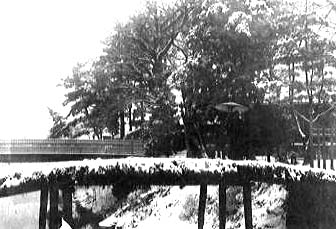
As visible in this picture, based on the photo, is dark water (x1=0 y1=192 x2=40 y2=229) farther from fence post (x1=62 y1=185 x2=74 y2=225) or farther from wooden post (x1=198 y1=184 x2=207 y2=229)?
fence post (x1=62 y1=185 x2=74 y2=225)

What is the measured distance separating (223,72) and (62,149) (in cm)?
1405

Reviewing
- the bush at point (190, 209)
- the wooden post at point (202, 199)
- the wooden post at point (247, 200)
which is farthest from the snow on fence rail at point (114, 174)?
the bush at point (190, 209)

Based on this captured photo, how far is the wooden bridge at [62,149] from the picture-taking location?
3828 cm

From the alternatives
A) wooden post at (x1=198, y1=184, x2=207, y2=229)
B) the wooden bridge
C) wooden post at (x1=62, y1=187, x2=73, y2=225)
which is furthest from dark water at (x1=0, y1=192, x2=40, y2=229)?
wooden post at (x1=62, y1=187, x2=73, y2=225)

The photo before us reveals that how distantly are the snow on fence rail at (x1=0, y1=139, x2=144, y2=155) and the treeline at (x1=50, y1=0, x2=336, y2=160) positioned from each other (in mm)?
3959

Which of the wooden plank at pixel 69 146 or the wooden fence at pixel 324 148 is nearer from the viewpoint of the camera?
the wooden fence at pixel 324 148

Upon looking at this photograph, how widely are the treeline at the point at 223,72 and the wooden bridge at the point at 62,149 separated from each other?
3.98 metres

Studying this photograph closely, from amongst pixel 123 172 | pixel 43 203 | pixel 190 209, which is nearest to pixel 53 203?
pixel 43 203

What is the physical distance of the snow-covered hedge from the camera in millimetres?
13383

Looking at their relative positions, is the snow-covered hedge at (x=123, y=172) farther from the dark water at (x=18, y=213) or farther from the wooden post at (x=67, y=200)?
the dark water at (x=18, y=213)

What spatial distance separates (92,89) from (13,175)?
23.4 meters

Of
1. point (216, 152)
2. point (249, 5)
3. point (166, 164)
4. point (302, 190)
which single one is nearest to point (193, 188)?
point (216, 152)

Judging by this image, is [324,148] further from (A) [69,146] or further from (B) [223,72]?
(A) [69,146]

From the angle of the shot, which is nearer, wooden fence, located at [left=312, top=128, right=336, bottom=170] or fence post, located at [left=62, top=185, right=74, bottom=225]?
fence post, located at [left=62, top=185, right=74, bottom=225]
